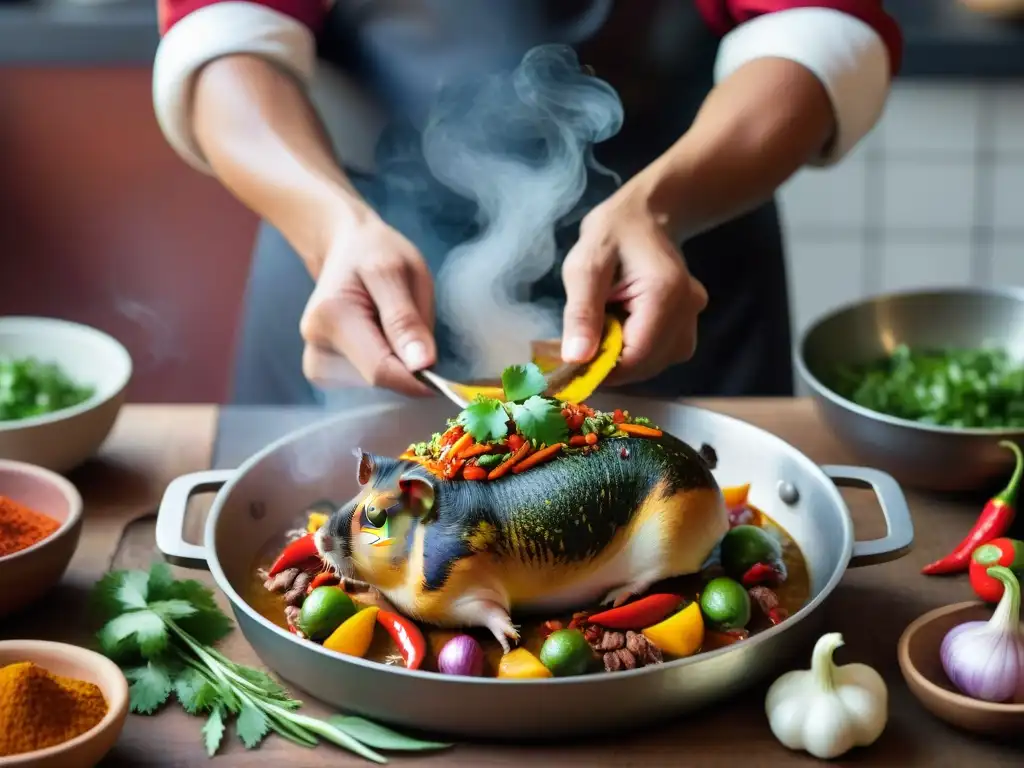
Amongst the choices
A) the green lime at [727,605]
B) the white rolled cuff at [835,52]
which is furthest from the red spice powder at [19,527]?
the white rolled cuff at [835,52]

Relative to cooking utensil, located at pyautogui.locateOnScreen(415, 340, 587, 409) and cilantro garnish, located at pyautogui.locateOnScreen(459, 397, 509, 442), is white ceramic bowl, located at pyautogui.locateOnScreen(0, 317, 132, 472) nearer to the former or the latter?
cooking utensil, located at pyautogui.locateOnScreen(415, 340, 587, 409)

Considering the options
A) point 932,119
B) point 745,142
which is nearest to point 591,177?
point 745,142

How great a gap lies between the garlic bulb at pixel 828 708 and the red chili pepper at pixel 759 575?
7.6 inches

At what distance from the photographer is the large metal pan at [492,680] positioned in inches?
44.0

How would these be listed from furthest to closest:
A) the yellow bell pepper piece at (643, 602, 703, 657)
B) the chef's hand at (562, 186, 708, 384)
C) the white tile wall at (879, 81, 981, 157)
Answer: the white tile wall at (879, 81, 981, 157), the chef's hand at (562, 186, 708, 384), the yellow bell pepper piece at (643, 602, 703, 657)

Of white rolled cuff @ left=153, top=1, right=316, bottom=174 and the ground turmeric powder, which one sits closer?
the ground turmeric powder

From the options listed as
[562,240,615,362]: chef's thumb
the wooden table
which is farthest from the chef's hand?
the wooden table

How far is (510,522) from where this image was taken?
50.8 inches

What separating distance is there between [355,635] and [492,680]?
22cm

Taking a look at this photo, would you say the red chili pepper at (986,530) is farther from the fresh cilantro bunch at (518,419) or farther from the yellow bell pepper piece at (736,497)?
the fresh cilantro bunch at (518,419)

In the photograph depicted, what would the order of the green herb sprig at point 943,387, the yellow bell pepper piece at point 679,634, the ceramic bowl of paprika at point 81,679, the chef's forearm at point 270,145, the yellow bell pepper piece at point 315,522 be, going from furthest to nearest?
the chef's forearm at point 270,145 → the green herb sprig at point 943,387 → the yellow bell pepper piece at point 315,522 → the yellow bell pepper piece at point 679,634 → the ceramic bowl of paprika at point 81,679

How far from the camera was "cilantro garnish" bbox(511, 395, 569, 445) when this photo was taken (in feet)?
4.41

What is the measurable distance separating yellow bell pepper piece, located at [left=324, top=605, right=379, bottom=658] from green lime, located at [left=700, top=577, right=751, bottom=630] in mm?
351

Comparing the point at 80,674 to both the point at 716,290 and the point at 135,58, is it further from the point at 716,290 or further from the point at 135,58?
the point at 135,58
